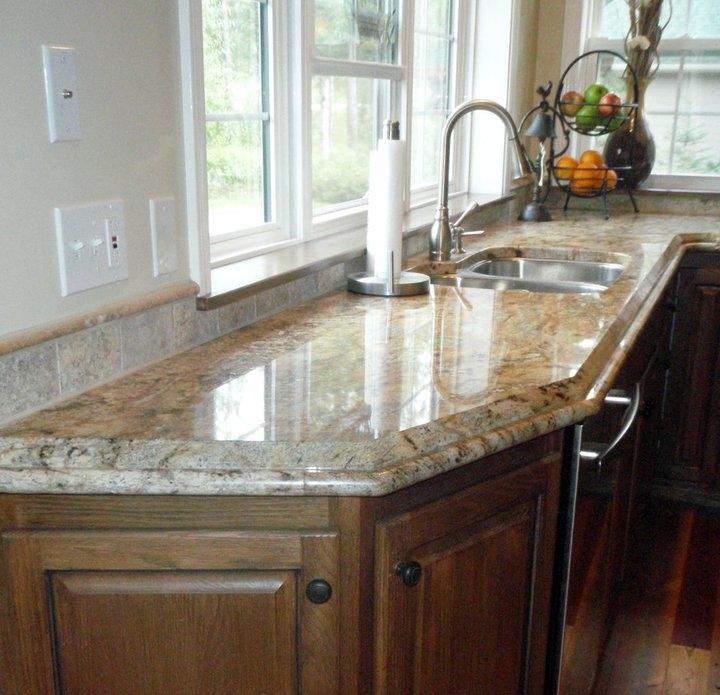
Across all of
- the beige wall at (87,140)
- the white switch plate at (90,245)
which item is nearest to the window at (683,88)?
the beige wall at (87,140)

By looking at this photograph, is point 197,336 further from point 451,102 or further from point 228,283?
point 451,102

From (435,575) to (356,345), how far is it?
0.47 meters

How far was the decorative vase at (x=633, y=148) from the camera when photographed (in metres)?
3.34

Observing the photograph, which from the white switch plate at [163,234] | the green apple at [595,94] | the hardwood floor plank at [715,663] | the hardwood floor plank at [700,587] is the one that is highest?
the green apple at [595,94]

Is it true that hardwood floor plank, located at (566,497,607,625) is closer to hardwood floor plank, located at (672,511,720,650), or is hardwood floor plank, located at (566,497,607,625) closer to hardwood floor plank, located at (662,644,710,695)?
hardwood floor plank, located at (662,644,710,695)

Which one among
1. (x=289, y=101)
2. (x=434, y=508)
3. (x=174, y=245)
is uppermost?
(x=289, y=101)

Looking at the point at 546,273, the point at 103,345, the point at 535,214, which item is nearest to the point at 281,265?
the point at 103,345

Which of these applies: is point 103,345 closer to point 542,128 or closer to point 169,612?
point 169,612

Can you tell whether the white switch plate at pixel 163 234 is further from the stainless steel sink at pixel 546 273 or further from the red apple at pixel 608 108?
the red apple at pixel 608 108

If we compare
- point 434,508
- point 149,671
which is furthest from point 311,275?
point 149,671

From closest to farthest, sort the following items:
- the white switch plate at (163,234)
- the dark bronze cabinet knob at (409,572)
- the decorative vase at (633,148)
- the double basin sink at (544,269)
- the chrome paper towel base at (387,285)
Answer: the dark bronze cabinet knob at (409,572)
the white switch plate at (163,234)
the chrome paper towel base at (387,285)
the double basin sink at (544,269)
the decorative vase at (633,148)

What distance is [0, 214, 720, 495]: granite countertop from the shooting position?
0.97 metres

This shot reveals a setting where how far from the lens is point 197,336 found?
1445mm

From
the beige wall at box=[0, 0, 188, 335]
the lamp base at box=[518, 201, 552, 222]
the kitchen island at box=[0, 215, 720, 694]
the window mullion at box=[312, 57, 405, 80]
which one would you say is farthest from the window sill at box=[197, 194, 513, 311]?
the lamp base at box=[518, 201, 552, 222]
